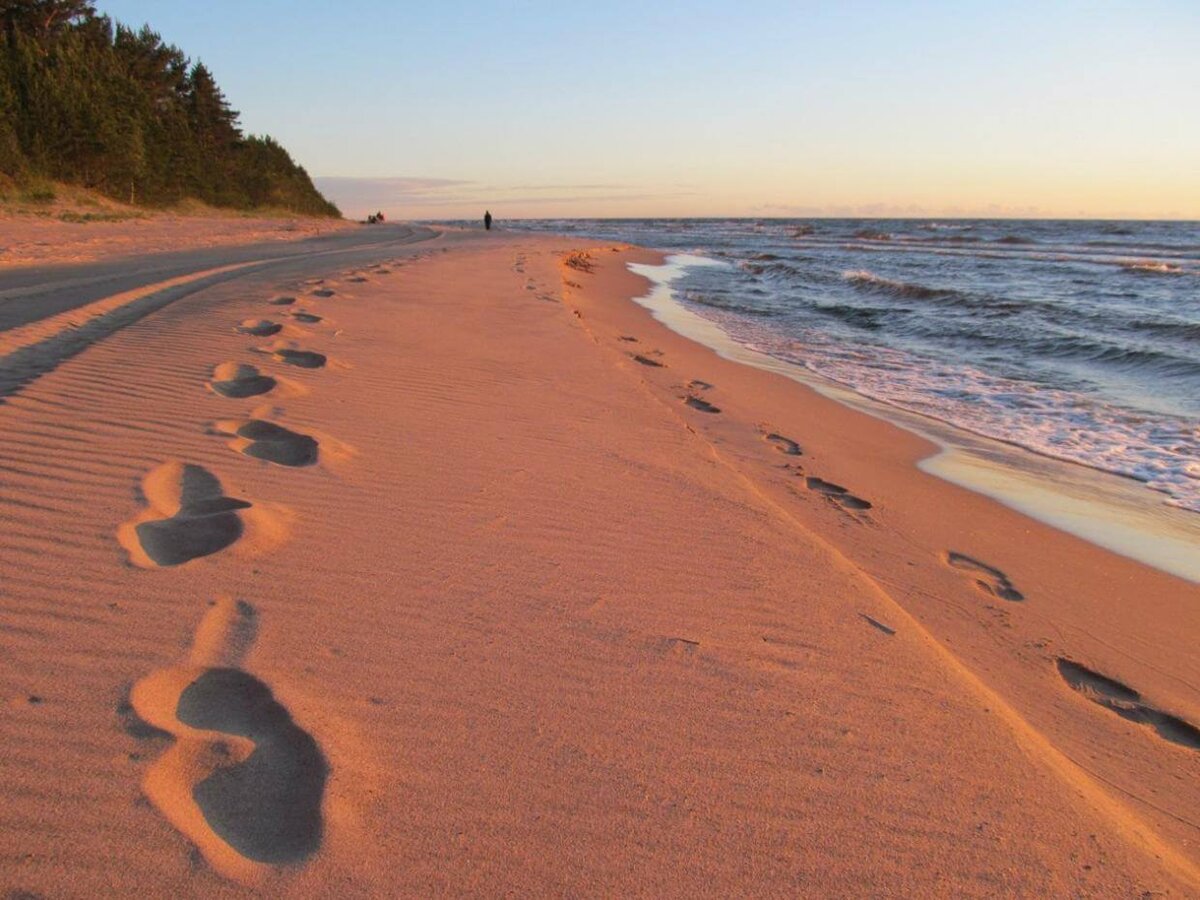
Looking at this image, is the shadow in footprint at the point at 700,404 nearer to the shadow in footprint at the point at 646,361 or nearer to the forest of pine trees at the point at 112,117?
the shadow in footprint at the point at 646,361

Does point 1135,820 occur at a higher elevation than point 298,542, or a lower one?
lower

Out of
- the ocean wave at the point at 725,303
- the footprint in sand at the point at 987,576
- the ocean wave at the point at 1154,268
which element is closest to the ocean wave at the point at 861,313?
the ocean wave at the point at 725,303

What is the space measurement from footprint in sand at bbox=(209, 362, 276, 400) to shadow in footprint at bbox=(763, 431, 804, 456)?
326 cm

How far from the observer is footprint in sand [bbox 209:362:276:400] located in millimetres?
4438

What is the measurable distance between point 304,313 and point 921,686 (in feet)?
21.3

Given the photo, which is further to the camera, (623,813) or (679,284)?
(679,284)

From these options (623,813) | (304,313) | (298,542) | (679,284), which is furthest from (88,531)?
(679,284)

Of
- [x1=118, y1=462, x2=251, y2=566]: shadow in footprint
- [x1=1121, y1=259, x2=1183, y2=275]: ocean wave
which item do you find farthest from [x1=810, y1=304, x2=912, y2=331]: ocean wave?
[x1=1121, y1=259, x2=1183, y2=275]: ocean wave

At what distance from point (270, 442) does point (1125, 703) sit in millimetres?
3580

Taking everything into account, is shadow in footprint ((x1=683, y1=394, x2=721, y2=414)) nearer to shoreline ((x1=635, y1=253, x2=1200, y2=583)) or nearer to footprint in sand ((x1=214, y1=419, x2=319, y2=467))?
shoreline ((x1=635, y1=253, x2=1200, y2=583))

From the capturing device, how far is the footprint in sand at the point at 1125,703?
251 cm

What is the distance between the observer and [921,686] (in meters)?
2.27

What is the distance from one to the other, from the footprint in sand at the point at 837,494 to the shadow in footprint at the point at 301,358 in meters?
3.28

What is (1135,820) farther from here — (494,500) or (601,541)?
(494,500)
